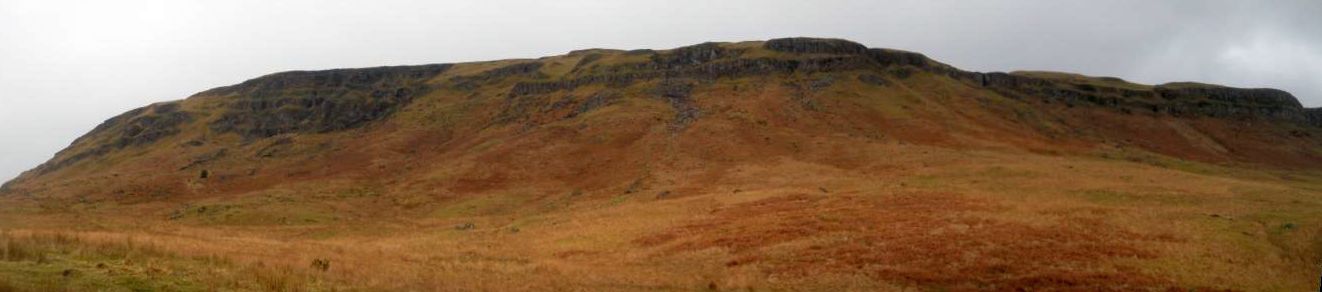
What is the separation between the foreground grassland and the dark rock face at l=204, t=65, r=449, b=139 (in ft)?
156

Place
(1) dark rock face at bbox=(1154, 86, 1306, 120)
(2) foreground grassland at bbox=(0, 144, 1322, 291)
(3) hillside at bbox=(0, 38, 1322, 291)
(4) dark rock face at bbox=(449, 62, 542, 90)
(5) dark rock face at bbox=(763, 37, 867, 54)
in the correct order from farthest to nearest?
1. (4) dark rock face at bbox=(449, 62, 542, 90)
2. (1) dark rock face at bbox=(1154, 86, 1306, 120)
3. (5) dark rock face at bbox=(763, 37, 867, 54)
4. (3) hillside at bbox=(0, 38, 1322, 291)
5. (2) foreground grassland at bbox=(0, 144, 1322, 291)

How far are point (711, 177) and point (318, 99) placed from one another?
2935 inches

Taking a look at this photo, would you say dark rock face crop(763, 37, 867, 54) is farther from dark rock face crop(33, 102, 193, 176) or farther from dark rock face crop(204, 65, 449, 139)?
dark rock face crop(33, 102, 193, 176)

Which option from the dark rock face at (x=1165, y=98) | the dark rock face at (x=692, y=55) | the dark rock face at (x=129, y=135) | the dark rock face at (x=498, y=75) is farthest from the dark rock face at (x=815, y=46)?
the dark rock face at (x=129, y=135)

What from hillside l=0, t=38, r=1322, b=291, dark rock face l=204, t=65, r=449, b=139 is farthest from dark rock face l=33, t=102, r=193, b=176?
dark rock face l=204, t=65, r=449, b=139

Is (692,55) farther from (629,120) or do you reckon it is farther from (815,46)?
(629,120)

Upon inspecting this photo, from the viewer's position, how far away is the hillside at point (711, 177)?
24.6 metres

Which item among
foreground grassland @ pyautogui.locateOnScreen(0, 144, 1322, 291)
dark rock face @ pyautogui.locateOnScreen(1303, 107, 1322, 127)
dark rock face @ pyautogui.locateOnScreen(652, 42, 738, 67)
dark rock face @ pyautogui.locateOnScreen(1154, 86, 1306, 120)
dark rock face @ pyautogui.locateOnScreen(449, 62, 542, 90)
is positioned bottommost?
foreground grassland @ pyautogui.locateOnScreen(0, 144, 1322, 291)

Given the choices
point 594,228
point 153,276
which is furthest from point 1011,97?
point 153,276

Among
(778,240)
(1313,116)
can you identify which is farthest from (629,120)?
(1313,116)

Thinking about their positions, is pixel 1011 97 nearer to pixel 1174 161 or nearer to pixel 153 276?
pixel 1174 161

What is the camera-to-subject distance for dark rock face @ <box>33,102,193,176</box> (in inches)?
4122

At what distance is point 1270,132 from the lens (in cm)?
9700

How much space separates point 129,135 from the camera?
10769 cm
